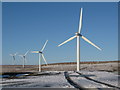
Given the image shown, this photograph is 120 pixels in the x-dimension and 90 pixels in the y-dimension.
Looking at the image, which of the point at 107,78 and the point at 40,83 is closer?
the point at 40,83

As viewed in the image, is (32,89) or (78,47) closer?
(32,89)

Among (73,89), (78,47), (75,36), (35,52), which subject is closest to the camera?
(73,89)

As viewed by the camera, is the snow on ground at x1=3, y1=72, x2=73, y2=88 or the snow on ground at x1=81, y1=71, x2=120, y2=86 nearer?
the snow on ground at x1=3, y1=72, x2=73, y2=88

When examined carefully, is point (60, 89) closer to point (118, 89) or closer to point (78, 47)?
point (118, 89)

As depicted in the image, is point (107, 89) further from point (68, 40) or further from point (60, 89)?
point (68, 40)

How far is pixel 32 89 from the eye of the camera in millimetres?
16031

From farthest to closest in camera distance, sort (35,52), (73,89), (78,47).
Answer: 1. (35,52)
2. (78,47)
3. (73,89)

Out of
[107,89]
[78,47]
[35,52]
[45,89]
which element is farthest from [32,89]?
→ [35,52]

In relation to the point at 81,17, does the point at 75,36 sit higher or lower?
lower

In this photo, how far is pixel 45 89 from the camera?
629 inches

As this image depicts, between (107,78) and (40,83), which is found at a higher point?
(40,83)

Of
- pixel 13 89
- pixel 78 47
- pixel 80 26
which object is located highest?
pixel 80 26

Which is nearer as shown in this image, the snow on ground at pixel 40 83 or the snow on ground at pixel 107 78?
the snow on ground at pixel 40 83

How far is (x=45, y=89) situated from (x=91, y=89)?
3516mm
